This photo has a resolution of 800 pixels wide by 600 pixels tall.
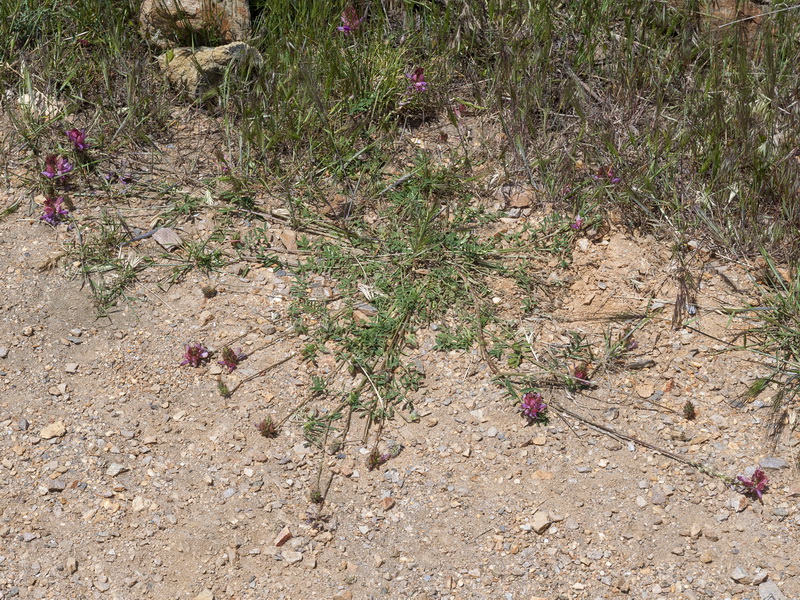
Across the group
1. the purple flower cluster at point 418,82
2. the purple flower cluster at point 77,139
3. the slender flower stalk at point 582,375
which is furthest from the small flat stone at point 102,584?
the purple flower cluster at point 418,82

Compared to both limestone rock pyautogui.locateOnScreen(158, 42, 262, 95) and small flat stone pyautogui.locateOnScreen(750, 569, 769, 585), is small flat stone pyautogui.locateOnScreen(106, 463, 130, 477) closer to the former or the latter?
limestone rock pyautogui.locateOnScreen(158, 42, 262, 95)

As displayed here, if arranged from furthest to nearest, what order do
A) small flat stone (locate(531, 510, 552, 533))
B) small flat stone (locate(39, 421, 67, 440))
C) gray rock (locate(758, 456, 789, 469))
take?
small flat stone (locate(39, 421, 67, 440)) < gray rock (locate(758, 456, 789, 469)) < small flat stone (locate(531, 510, 552, 533))

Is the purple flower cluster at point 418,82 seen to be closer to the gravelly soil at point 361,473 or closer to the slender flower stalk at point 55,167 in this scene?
the gravelly soil at point 361,473

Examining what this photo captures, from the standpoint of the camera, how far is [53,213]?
4.06 m

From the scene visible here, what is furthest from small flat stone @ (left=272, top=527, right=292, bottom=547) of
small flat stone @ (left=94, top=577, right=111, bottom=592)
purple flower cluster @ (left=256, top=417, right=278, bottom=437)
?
small flat stone @ (left=94, top=577, right=111, bottom=592)

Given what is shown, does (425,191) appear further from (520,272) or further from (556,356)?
(556,356)

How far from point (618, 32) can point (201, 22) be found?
2.32 meters

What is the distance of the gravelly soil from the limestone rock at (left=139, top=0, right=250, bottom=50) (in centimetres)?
159

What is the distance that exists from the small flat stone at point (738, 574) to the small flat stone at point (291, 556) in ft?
5.10

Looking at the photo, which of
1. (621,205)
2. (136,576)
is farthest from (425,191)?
(136,576)

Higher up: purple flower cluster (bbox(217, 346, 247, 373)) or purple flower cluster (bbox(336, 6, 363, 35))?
purple flower cluster (bbox(336, 6, 363, 35))

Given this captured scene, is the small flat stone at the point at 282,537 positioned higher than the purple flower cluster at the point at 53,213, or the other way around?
the purple flower cluster at the point at 53,213

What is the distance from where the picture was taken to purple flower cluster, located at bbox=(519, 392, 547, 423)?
3.38 metres

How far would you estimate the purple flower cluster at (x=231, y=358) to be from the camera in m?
3.57
